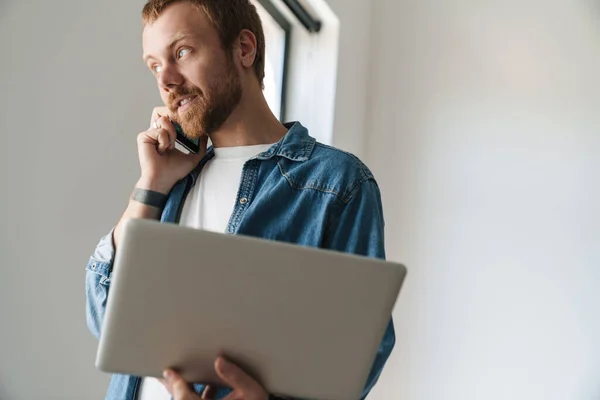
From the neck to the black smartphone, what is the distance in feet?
0.10

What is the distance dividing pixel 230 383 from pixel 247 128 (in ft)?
1.70

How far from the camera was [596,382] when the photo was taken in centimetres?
194

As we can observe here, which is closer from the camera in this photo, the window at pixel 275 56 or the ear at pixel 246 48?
the ear at pixel 246 48

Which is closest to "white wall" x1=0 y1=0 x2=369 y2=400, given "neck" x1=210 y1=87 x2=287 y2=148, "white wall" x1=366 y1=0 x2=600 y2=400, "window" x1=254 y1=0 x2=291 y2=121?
"neck" x1=210 y1=87 x2=287 y2=148

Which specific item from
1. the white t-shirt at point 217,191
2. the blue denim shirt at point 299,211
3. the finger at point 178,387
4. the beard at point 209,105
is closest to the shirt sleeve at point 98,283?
the blue denim shirt at point 299,211

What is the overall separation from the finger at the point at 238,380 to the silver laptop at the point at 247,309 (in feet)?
0.03

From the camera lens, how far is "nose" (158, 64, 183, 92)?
1.07 m

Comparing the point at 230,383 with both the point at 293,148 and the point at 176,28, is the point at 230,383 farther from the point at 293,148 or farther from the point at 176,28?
the point at 176,28

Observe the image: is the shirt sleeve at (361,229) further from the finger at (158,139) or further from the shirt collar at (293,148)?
the finger at (158,139)

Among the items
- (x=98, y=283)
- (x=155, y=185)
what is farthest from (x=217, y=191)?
(x=98, y=283)

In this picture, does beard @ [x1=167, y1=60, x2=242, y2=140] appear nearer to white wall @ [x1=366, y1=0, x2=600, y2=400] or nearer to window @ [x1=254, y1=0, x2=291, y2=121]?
window @ [x1=254, y1=0, x2=291, y2=121]

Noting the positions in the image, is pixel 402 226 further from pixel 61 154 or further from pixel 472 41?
pixel 61 154

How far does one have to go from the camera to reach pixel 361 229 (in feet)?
3.20

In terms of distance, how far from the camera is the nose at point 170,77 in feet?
3.51
